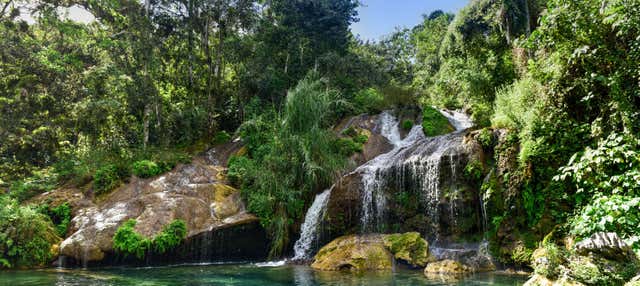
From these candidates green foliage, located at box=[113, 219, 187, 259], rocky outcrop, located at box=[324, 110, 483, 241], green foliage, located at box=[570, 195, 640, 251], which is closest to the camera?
green foliage, located at box=[570, 195, 640, 251]

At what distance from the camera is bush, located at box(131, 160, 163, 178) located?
46.4 feet

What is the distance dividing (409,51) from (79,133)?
97.3 ft

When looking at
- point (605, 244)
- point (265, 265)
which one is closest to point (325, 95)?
point (265, 265)

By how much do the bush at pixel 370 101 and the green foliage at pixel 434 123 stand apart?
7.40 feet

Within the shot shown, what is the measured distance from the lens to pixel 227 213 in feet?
41.1

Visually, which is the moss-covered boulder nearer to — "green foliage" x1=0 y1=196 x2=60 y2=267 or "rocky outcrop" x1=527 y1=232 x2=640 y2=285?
"rocky outcrop" x1=527 y1=232 x2=640 y2=285

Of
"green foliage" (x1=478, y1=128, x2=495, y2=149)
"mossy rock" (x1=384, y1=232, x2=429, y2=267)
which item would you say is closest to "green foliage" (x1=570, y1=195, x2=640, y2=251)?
"mossy rock" (x1=384, y1=232, x2=429, y2=267)

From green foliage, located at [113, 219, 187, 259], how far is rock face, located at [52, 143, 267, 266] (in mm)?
193

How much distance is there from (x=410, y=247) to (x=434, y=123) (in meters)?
7.92

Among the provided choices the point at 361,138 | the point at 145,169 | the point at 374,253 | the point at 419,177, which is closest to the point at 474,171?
the point at 419,177

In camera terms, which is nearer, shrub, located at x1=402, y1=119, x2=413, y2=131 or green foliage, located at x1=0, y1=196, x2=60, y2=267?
green foliage, located at x1=0, y1=196, x2=60, y2=267

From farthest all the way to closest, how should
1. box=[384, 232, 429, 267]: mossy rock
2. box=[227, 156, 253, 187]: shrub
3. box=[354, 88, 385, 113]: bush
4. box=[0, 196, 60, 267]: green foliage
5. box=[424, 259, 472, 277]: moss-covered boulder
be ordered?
box=[354, 88, 385, 113]: bush, box=[227, 156, 253, 187]: shrub, box=[0, 196, 60, 267]: green foliage, box=[384, 232, 429, 267]: mossy rock, box=[424, 259, 472, 277]: moss-covered boulder

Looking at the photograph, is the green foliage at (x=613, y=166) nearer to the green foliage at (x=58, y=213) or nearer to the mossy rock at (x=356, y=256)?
the mossy rock at (x=356, y=256)

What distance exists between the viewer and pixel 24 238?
1077 centimetres
